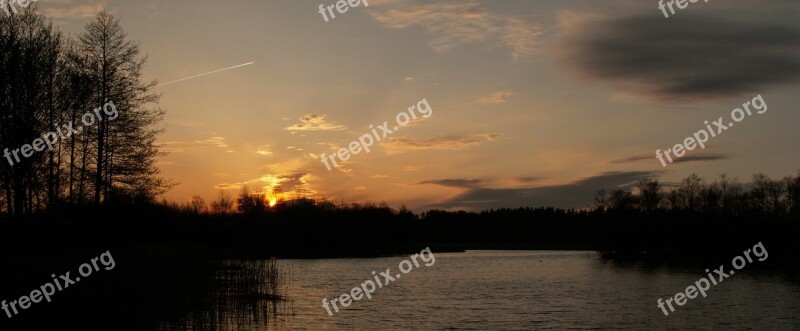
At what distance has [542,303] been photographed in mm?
38969

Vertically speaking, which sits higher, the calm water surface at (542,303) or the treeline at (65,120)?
the treeline at (65,120)

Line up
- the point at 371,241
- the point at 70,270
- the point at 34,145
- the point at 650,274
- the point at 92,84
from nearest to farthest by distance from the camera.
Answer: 1. the point at 70,270
2. the point at 34,145
3. the point at 92,84
4. the point at 650,274
5. the point at 371,241

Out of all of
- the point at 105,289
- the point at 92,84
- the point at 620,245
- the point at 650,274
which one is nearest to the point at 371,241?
the point at 620,245

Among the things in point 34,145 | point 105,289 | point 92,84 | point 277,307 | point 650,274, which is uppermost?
point 92,84

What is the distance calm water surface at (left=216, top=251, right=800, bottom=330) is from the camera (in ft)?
99.9

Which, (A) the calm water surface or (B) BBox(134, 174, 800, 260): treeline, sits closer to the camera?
(A) the calm water surface

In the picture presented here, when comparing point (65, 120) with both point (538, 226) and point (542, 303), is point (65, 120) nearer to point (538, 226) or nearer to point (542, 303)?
point (542, 303)

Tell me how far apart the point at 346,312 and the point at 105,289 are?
38.6 ft

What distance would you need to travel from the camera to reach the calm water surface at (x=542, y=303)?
99.9 ft

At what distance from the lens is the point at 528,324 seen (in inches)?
1208

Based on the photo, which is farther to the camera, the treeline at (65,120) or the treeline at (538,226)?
the treeline at (538,226)

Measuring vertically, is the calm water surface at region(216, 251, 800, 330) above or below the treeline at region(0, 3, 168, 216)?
below

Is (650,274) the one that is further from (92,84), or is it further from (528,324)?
(92,84)

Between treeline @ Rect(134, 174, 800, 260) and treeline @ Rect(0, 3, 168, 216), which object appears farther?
treeline @ Rect(134, 174, 800, 260)
